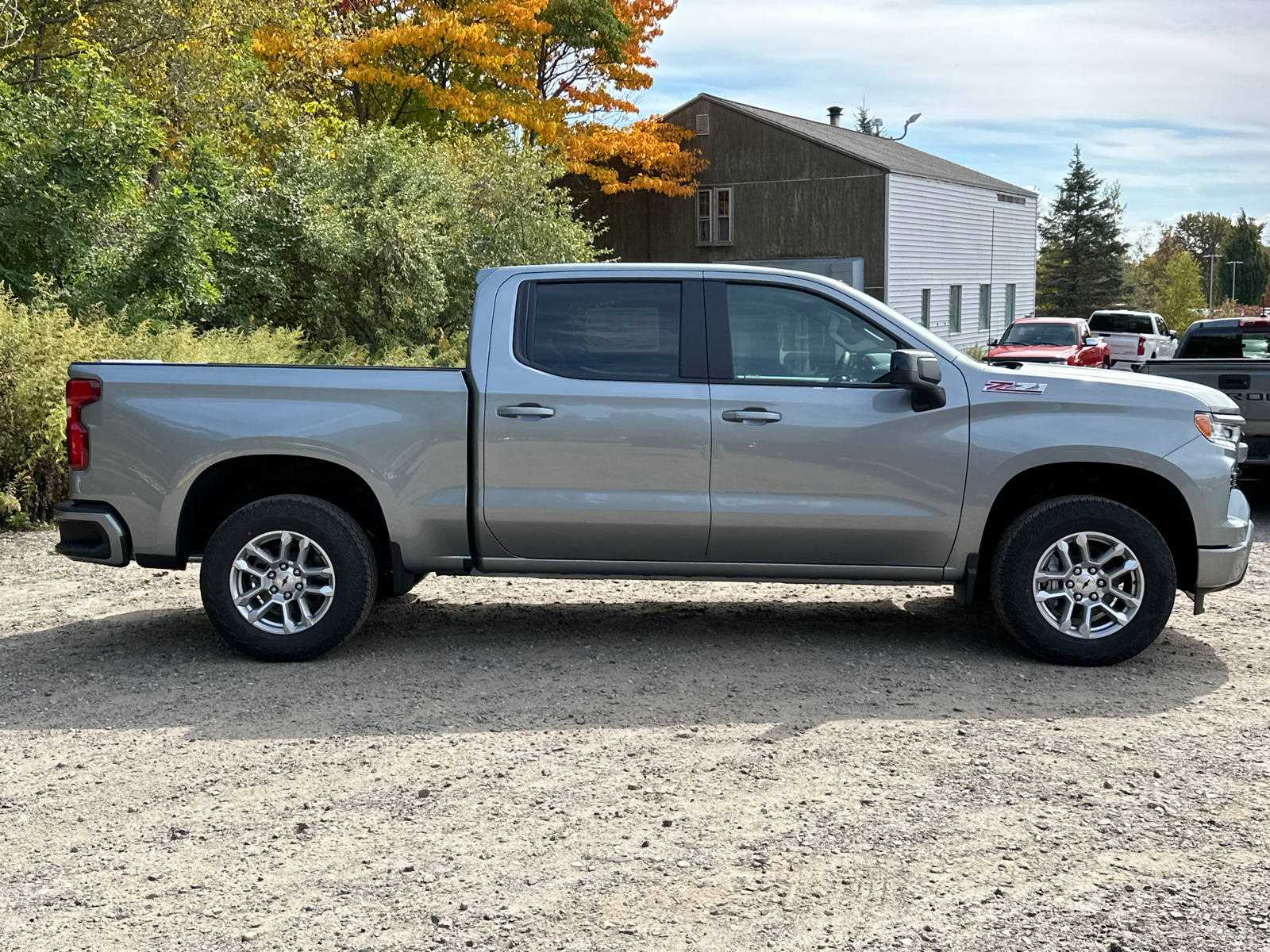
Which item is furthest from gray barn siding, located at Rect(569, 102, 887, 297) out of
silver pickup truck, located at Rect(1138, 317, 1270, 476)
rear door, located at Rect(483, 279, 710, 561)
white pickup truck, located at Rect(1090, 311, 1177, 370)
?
rear door, located at Rect(483, 279, 710, 561)

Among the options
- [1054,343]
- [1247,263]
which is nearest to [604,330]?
[1054,343]

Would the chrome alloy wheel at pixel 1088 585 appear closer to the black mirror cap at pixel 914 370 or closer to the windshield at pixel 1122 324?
the black mirror cap at pixel 914 370

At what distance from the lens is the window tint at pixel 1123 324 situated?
33.0 metres

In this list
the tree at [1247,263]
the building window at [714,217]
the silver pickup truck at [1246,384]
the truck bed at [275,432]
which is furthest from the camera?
the tree at [1247,263]

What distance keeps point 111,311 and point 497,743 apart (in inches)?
433

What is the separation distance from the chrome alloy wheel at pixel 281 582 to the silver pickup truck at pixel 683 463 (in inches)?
0.5

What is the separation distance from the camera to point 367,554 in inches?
244

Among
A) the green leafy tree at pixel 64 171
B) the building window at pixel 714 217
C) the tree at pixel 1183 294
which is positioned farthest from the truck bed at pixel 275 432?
the tree at pixel 1183 294

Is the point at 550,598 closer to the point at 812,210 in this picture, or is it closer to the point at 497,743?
the point at 497,743

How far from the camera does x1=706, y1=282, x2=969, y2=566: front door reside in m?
6.04

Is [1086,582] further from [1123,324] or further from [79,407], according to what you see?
[1123,324]

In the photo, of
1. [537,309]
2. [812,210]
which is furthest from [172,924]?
[812,210]

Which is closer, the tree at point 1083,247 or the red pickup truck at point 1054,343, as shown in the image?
the red pickup truck at point 1054,343

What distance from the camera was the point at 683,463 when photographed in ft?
19.9
